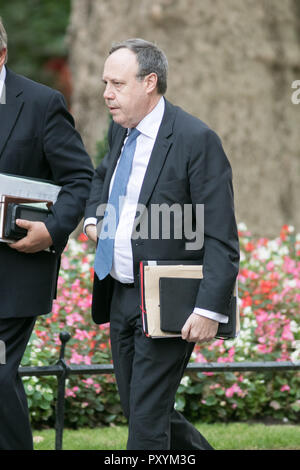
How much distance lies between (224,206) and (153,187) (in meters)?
0.31

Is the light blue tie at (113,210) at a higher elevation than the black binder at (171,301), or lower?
higher

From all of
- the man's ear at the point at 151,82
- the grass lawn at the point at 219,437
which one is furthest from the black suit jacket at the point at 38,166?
the grass lawn at the point at 219,437

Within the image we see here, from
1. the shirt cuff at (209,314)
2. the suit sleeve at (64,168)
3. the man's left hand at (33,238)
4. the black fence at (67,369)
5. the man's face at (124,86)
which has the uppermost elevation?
the man's face at (124,86)

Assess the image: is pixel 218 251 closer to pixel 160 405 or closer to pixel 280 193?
pixel 160 405

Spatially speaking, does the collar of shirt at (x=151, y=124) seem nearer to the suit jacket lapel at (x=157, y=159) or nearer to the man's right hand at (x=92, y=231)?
the suit jacket lapel at (x=157, y=159)

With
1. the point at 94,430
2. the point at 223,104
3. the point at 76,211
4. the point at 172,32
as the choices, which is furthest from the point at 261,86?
the point at 76,211

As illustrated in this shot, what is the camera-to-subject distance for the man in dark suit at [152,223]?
3727mm

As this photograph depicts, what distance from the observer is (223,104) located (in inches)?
394

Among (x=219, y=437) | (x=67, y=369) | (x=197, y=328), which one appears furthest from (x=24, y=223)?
Result: (x=219, y=437)

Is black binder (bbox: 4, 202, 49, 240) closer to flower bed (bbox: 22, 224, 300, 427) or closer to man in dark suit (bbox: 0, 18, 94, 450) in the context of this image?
man in dark suit (bbox: 0, 18, 94, 450)

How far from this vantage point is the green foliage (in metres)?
20.2

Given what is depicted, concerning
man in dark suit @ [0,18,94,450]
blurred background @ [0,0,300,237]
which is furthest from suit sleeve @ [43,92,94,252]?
blurred background @ [0,0,300,237]

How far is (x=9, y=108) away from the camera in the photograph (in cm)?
407

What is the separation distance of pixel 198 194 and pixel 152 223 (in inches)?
9.1
